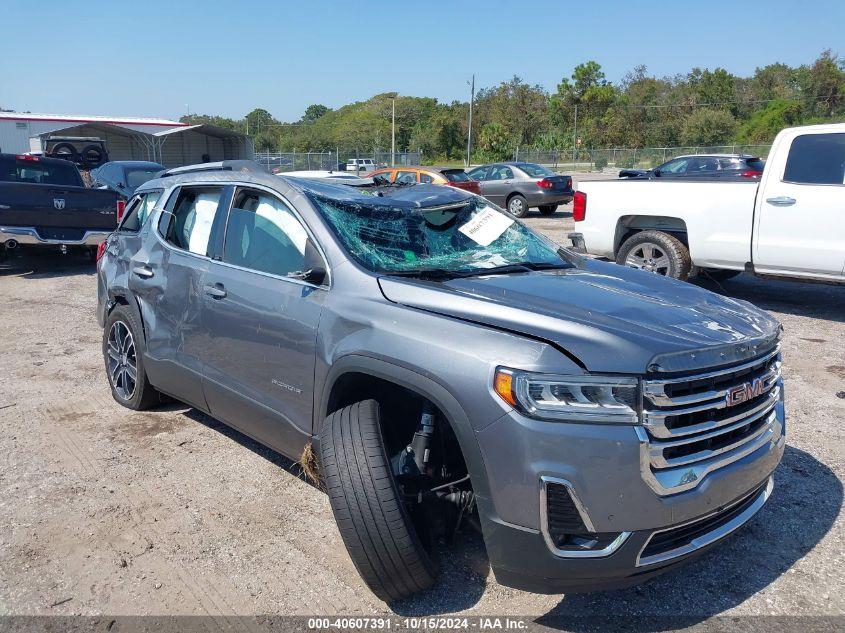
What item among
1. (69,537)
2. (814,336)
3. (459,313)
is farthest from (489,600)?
(814,336)

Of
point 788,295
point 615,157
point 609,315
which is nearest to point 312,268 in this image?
point 609,315

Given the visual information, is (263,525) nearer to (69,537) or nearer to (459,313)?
(69,537)

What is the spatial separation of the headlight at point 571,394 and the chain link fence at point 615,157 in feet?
151

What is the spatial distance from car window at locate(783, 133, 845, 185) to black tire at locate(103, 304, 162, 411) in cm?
663

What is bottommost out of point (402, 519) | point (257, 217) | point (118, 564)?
point (118, 564)

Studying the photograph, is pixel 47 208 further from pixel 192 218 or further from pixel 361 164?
pixel 361 164

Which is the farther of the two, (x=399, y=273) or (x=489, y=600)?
(x=399, y=273)

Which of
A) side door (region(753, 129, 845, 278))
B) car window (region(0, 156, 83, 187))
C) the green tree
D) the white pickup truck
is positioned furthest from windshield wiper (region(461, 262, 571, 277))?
the green tree

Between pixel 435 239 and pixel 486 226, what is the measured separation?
445 mm

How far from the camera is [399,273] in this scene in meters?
3.40

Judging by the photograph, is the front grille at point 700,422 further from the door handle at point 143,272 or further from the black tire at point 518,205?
the black tire at point 518,205

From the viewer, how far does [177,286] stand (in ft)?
14.5

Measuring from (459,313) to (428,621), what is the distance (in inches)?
50.0

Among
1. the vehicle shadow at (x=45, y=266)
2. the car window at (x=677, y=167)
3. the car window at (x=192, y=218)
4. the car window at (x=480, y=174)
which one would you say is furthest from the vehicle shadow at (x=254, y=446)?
the car window at (x=677, y=167)
